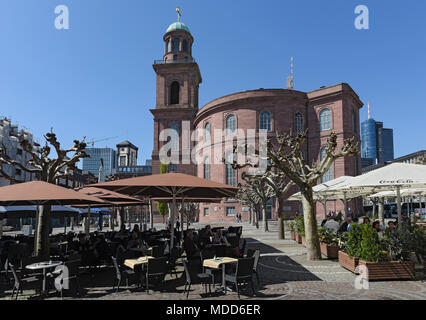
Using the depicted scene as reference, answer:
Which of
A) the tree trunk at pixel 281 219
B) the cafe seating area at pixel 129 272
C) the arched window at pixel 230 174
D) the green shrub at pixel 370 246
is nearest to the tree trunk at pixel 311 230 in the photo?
the green shrub at pixel 370 246

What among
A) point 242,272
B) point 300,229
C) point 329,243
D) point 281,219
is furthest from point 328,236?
point 242,272

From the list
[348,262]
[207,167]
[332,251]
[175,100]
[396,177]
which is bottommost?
[332,251]

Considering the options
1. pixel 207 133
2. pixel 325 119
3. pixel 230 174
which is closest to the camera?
pixel 325 119

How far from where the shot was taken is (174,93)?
56125 mm

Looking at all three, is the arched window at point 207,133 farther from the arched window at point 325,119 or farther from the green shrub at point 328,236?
the green shrub at point 328,236

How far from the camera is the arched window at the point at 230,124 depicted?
4664cm

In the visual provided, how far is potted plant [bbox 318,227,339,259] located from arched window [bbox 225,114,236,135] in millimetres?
33800

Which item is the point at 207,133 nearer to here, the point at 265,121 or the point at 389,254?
the point at 265,121

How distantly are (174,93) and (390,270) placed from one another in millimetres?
51309

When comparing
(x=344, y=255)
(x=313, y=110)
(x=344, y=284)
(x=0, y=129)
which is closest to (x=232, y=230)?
(x=344, y=255)

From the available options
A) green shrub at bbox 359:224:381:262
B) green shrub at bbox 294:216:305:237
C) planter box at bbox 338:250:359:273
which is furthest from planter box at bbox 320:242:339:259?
green shrub at bbox 294:216:305:237

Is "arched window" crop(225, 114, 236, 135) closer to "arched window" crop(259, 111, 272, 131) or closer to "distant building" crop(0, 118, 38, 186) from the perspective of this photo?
"arched window" crop(259, 111, 272, 131)

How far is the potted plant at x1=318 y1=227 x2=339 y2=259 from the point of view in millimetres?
11758
